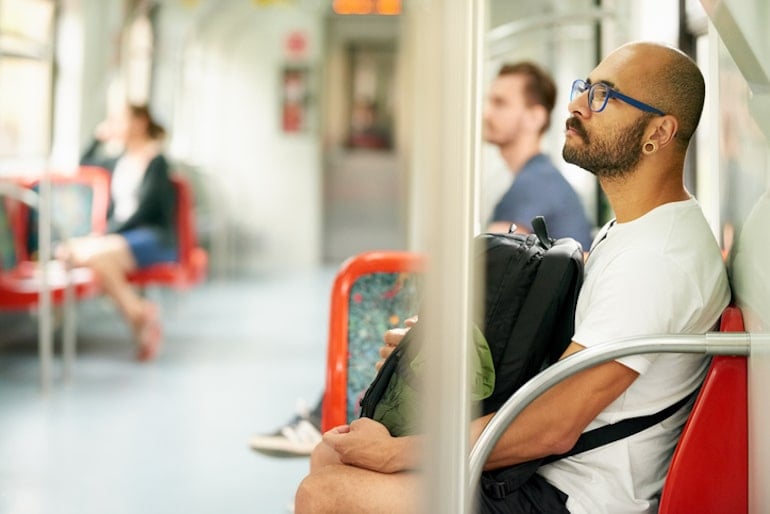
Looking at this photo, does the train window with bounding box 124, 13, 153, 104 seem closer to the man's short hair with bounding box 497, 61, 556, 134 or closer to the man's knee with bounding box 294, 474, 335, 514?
the man's short hair with bounding box 497, 61, 556, 134

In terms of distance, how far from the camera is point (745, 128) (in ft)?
6.35

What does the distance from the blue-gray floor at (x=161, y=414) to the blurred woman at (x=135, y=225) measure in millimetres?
278

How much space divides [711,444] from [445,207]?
2.82 ft

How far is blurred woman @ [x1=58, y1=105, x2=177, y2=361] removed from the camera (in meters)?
6.27

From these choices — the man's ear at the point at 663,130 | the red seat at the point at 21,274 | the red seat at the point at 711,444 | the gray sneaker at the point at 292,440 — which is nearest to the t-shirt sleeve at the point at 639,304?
the red seat at the point at 711,444

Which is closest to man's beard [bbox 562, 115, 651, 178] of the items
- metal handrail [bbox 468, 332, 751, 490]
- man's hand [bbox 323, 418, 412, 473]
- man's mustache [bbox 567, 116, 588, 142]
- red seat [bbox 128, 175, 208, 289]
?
man's mustache [bbox 567, 116, 588, 142]

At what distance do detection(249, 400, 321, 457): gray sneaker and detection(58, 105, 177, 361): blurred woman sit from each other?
3369mm

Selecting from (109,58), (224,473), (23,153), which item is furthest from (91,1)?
(224,473)

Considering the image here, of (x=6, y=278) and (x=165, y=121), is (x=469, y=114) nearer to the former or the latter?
(x=6, y=278)

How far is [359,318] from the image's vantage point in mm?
2678

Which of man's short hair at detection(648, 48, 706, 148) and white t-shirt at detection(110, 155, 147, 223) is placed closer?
man's short hair at detection(648, 48, 706, 148)

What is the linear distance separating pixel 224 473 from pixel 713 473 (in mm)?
2380

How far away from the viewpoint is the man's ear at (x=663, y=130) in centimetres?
191

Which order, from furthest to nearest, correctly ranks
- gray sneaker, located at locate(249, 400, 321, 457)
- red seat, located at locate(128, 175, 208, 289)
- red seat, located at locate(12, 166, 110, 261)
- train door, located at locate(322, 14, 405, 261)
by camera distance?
train door, located at locate(322, 14, 405, 261), red seat, located at locate(12, 166, 110, 261), red seat, located at locate(128, 175, 208, 289), gray sneaker, located at locate(249, 400, 321, 457)
